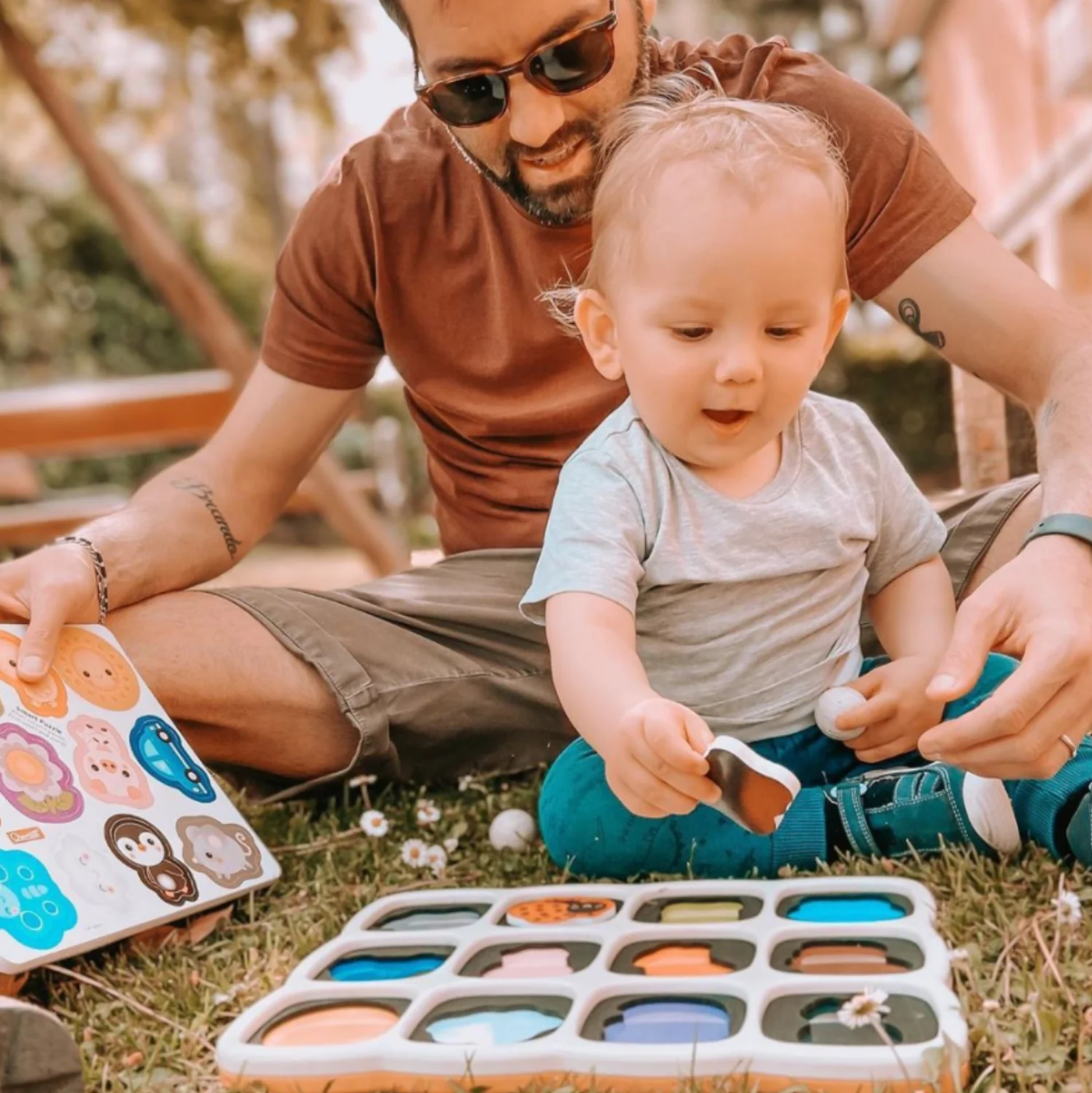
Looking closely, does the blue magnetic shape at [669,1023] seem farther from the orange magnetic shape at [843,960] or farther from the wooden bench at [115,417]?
the wooden bench at [115,417]

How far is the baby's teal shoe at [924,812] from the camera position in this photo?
5.41 ft

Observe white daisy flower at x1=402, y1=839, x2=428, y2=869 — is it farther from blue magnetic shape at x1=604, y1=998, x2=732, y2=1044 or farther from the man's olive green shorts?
blue magnetic shape at x1=604, y1=998, x2=732, y2=1044

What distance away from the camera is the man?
2.09m

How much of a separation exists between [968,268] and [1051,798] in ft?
3.03

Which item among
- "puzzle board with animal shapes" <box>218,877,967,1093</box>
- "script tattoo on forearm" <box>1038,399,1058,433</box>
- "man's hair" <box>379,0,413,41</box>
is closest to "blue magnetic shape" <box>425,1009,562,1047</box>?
"puzzle board with animal shapes" <box>218,877,967,1093</box>

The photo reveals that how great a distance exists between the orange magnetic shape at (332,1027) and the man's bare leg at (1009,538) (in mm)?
1251

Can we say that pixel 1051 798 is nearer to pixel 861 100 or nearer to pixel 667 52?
pixel 861 100

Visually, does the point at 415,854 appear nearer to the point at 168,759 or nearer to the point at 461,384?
the point at 168,759

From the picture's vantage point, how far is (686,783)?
4.58 feet

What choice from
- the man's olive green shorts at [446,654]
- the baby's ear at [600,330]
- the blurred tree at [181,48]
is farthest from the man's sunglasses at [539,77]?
the blurred tree at [181,48]

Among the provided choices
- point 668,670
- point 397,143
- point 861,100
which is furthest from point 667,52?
point 668,670

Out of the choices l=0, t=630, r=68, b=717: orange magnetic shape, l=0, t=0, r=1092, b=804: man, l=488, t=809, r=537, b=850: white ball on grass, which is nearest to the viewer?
l=0, t=630, r=68, b=717: orange magnetic shape

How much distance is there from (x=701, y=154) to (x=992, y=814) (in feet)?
2.88

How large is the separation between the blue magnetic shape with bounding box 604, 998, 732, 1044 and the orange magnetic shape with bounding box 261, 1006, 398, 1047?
23 cm
